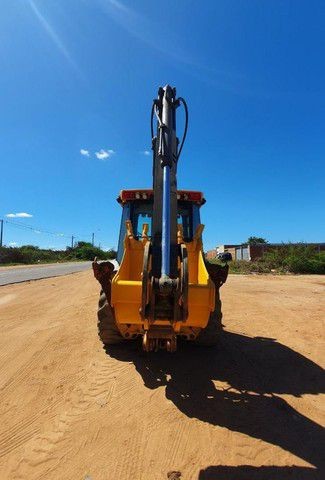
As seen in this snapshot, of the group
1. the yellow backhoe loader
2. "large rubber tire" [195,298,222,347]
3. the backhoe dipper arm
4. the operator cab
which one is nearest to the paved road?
the operator cab

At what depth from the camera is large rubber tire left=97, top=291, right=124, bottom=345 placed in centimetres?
538

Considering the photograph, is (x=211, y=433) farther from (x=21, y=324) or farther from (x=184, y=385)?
(x=21, y=324)

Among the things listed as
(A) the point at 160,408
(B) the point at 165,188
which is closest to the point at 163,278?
(B) the point at 165,188

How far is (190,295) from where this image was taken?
3781 mm

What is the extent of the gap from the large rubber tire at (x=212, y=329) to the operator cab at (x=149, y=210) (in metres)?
1.32

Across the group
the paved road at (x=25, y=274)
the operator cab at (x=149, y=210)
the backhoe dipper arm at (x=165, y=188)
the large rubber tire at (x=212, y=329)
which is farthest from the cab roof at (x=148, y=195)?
the paved road at (x=25, y=274)

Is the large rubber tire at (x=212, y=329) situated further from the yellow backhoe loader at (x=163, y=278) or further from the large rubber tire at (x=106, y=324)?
the large rubber tire at (x=106, y=324)

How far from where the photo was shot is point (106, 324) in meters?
5.48

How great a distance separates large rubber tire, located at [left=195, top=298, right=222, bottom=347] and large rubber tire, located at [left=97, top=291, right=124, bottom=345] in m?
1.29

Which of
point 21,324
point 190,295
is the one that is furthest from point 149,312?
point 21,324

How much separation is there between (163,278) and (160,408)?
5.09 feet

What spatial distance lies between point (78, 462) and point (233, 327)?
17.4 feet

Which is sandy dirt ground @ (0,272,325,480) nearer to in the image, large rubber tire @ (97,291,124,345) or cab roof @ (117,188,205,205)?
large rubber tire @ (97,291,124,345)

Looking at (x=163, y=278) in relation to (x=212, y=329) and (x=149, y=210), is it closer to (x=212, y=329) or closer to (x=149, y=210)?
(x=212, y=329)
